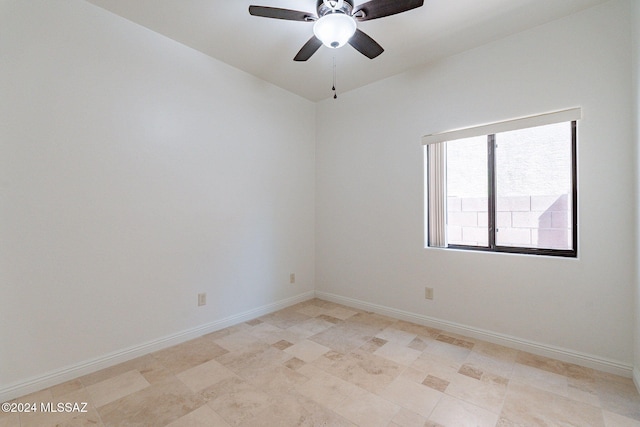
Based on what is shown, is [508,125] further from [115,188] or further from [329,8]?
[115,188]

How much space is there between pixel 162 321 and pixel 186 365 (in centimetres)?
53

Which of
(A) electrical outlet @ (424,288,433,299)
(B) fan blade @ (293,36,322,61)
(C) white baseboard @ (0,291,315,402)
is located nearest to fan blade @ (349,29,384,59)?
(B) fan blade @ (293,36,322,61)

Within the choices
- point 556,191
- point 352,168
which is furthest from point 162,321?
point 556,191

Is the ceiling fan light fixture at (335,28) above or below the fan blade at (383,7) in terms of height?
below

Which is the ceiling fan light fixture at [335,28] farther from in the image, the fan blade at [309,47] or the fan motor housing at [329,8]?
the fan blade at [309,47]

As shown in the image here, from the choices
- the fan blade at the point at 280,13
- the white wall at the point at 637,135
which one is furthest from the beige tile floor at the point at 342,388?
the fan blade at the point at 280,13

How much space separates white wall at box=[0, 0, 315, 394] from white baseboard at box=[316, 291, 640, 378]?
4.97ft

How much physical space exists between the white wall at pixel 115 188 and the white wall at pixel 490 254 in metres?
1.15

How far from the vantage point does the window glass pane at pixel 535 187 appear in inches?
96.6

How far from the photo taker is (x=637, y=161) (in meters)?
2.02

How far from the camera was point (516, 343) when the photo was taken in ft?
8.40

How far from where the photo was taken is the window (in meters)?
2.45

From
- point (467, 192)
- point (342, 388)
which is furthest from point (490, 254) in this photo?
point (342, 388)

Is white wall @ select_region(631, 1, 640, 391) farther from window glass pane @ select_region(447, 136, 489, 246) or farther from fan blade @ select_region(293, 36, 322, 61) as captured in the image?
fan blade @ select_region(293, 36, 322, 61)
